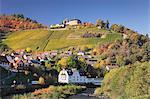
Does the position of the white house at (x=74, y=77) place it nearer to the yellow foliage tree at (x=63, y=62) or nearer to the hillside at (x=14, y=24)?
the yellow foliage tree at (x=63, y=62)

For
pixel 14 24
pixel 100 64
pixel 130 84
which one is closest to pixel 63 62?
pixel 100 64

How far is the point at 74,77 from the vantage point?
68.0ft

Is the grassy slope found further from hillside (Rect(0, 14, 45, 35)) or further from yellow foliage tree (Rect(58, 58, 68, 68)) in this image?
yellow foliage tree (Rect(58, 58, 68, 68))

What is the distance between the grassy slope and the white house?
8.79 m

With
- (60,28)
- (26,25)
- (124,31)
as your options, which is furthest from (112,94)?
(26,25)

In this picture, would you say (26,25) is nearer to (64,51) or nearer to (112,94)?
(64,51)

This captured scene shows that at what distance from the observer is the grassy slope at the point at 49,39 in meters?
30.6

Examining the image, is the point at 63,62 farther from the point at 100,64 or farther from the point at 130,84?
the point at 130,84

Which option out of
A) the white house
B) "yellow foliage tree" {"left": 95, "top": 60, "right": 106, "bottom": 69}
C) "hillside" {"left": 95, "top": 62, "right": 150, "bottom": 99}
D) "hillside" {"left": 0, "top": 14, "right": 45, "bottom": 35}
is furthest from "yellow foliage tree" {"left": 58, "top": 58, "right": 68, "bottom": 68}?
"hillside" {"left": 0, "top": 14, "right": 45, "bottom": 35}

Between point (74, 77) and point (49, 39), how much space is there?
11.7m

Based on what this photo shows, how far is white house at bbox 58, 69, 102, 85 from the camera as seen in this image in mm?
20141

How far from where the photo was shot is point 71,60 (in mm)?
22859

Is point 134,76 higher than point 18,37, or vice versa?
point 18,37

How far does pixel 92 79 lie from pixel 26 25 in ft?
69.1
